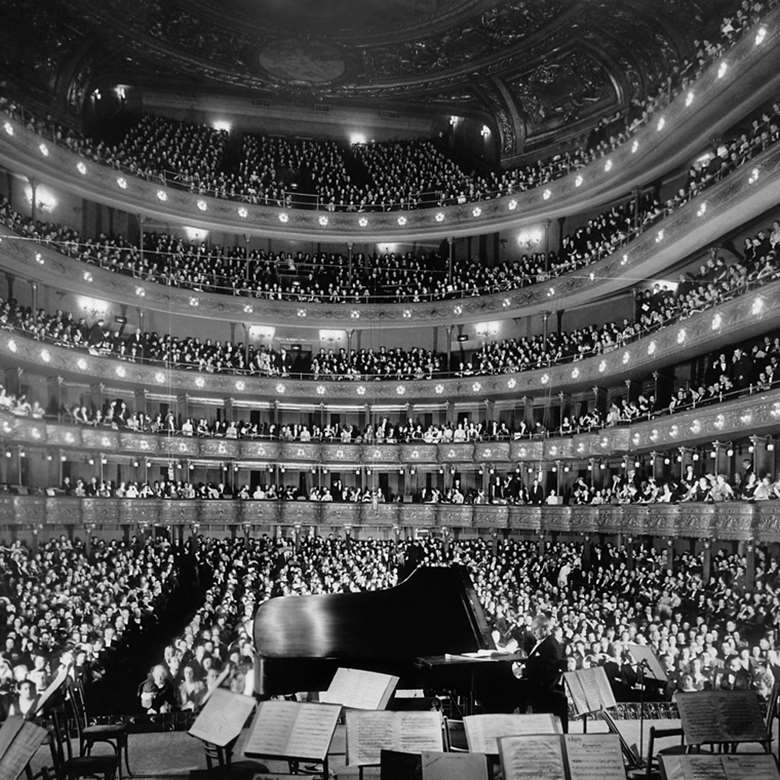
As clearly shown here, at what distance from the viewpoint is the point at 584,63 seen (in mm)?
41594

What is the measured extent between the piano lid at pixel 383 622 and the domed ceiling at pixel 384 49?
28385 mm

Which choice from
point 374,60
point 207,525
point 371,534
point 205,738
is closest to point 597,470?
point 371,534

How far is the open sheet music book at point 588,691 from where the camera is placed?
9555 mm

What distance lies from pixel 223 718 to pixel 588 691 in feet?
12.4

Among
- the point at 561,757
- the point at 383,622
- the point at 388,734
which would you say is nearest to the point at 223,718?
the point at 388,734

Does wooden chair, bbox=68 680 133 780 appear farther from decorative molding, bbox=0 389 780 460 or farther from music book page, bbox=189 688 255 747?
decorative molding, bbox=0 389 780 460

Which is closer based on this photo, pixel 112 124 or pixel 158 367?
pixel 158 367

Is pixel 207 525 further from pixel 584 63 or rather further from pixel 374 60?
pixel 584 63

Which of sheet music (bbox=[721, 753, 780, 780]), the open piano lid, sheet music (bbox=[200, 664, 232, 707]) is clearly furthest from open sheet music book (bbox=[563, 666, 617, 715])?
sheet music (bbox=[200, 664, 232, 707])

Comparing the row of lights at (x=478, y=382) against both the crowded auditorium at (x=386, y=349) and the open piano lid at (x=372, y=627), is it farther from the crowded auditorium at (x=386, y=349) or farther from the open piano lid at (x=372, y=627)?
the open piano lid at (x=372, y=627)

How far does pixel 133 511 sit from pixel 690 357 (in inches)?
871

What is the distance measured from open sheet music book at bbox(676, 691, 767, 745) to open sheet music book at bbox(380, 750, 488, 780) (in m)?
2.13

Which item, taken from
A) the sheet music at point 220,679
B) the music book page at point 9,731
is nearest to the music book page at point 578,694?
the music book page at point 9,731

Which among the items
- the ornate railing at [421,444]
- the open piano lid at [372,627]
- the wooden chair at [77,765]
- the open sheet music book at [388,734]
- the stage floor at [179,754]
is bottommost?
the stage floor at [179,754]
